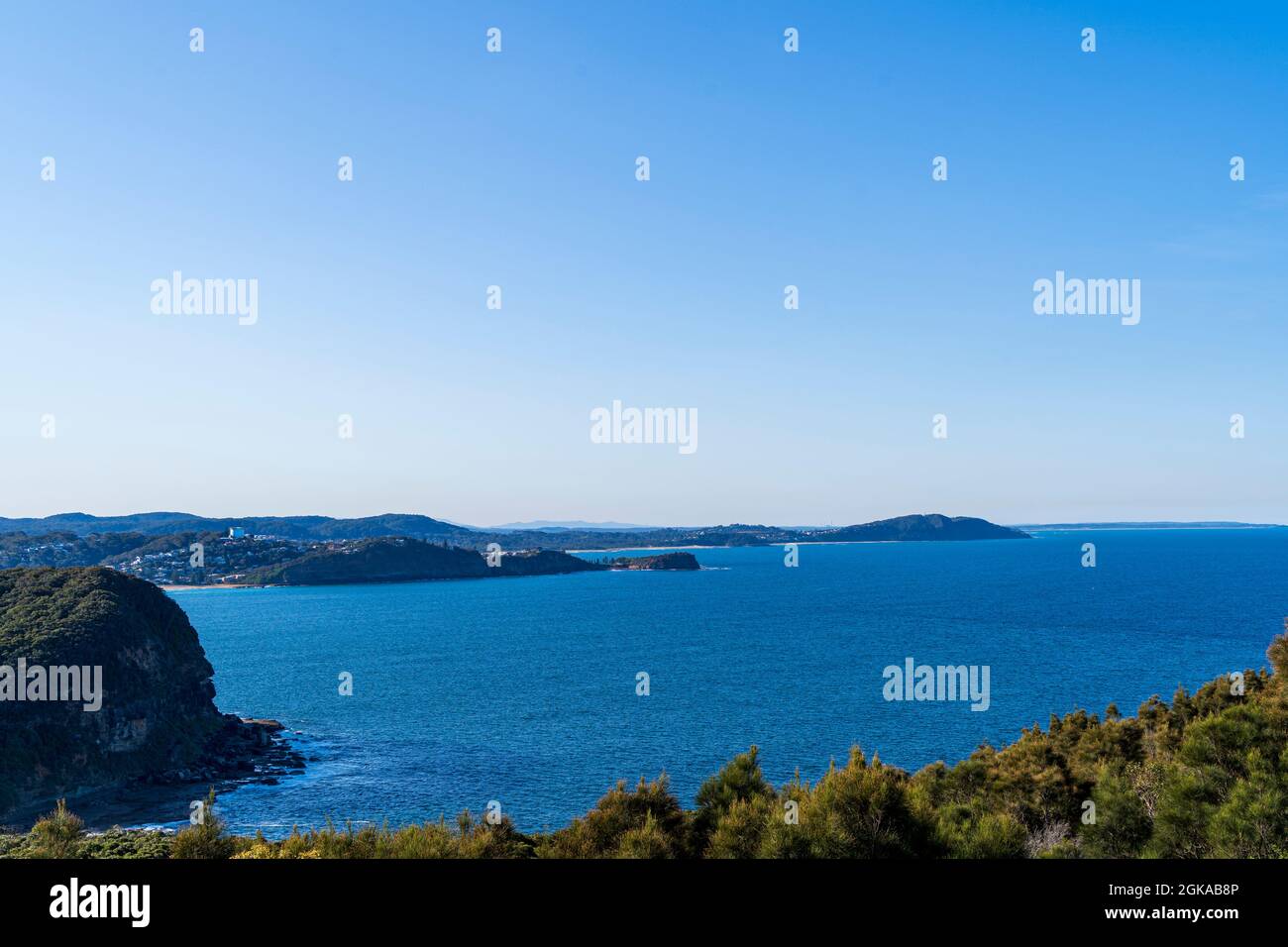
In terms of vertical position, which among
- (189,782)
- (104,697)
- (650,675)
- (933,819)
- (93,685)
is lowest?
(189,782)

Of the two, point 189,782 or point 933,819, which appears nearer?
point 933,819

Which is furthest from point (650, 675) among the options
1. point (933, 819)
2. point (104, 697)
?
point (933, 819)

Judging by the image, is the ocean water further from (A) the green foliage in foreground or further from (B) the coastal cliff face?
(A) the green foliage in foreground

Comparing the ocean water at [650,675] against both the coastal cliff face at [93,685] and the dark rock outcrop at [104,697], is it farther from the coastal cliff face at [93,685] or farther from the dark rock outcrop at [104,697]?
the coastal cliff face at [93,685]

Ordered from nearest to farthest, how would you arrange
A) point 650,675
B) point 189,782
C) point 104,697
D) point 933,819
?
point 933,819, point 189,782, point 104,697, point 650,675

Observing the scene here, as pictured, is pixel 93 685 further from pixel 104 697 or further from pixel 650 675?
pixel 650 675

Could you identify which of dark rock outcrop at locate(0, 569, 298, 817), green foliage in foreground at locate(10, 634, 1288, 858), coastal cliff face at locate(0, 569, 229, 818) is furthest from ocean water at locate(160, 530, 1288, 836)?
green foliage in foreground at locate(10, 634, 1288, 858)
